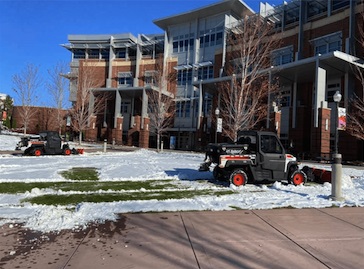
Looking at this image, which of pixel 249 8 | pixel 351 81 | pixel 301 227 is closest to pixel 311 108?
pixel 351 81

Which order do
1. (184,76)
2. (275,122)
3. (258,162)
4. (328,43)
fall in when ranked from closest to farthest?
(258,162) < (275,122) < (328,43) < (184,76)

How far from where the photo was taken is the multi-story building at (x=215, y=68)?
2975 cm

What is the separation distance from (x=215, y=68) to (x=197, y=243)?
4289 cm

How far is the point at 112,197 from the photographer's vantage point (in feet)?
30.1

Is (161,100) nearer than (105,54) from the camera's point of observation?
Yes

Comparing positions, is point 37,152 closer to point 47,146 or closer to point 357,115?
point 47,146

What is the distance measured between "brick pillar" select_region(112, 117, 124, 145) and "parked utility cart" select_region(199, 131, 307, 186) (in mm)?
40582

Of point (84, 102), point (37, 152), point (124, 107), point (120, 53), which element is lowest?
point (37, 152)

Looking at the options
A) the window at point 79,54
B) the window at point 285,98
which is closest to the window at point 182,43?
the window at point 79,54

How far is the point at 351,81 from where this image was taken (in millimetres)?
30359

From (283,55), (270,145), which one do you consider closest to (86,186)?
(270,145)

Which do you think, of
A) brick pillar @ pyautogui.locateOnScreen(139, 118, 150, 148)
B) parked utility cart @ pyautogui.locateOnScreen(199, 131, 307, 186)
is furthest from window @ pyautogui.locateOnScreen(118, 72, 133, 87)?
parked utility cart @ pyautogui.locateOnScreen(199, 131, 307, 186)

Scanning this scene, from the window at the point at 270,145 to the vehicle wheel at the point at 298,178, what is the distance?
36.5 inches

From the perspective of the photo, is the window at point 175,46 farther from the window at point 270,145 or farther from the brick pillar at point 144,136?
the window at point 270,145
